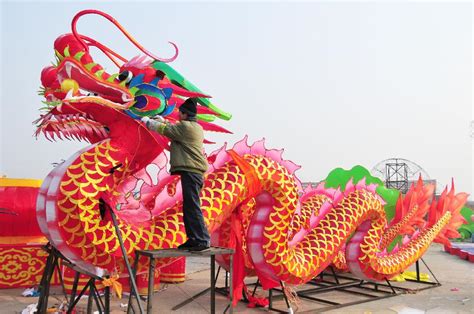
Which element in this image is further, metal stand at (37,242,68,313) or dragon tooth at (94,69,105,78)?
metal stand at (37,242,68,313)

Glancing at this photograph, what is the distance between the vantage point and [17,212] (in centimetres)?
792

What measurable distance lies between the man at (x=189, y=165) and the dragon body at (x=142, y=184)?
686 millimetres

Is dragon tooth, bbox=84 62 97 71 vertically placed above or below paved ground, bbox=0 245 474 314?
above

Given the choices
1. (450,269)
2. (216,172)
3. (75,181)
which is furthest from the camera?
(450,269)

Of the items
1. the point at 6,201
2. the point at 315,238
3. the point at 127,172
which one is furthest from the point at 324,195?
the point at 6,201

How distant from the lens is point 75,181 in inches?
149

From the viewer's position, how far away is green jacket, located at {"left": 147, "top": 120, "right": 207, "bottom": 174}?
352 centimetres

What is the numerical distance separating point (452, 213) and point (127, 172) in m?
7.58

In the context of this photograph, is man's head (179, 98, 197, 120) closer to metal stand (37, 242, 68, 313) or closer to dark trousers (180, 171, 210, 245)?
dark trousers (180, 171, 210, 245)

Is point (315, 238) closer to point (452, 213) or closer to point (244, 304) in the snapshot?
point (244, 304)

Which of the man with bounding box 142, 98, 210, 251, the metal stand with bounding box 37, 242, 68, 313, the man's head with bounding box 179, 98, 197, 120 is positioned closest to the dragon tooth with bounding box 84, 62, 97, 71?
the man with bounding box 142, 98, 210, 251

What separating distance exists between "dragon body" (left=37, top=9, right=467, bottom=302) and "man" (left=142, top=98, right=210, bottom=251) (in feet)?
2.25

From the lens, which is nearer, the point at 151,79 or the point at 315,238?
the point at 151,79

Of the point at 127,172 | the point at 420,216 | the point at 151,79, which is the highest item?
the point at 151,79
